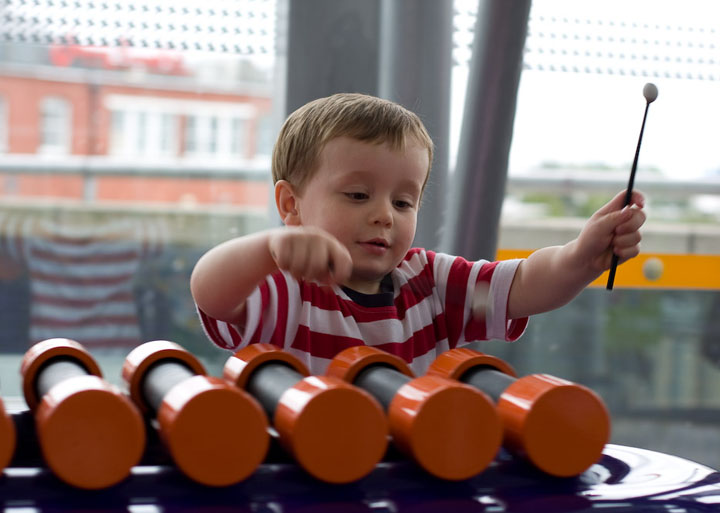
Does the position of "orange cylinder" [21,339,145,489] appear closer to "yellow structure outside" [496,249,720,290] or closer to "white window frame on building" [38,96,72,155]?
"white window frame on building" [38,96,72,155]

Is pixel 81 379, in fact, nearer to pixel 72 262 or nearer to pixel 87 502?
pixel 87 502

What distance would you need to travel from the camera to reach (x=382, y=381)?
0.53 m

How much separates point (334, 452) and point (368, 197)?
391 millimetres

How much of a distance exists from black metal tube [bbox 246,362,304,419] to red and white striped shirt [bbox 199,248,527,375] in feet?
0.63

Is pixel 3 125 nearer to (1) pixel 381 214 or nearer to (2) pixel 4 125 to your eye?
(2) pixel 4 125

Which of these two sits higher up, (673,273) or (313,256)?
(313,256)

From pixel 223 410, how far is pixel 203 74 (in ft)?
3.40

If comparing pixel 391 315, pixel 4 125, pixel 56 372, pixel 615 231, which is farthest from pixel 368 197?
pixel 4 125

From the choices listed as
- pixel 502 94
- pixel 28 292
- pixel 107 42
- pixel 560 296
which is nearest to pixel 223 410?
pixel 560 296

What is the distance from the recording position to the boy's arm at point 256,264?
A: 55cm

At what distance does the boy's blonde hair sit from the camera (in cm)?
79

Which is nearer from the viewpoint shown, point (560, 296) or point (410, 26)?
point (560, 296)

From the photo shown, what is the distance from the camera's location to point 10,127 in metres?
1.36

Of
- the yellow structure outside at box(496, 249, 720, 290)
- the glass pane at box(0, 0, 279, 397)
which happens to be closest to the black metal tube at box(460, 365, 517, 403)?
the glass pane at box(0, 0, 279, 397)
